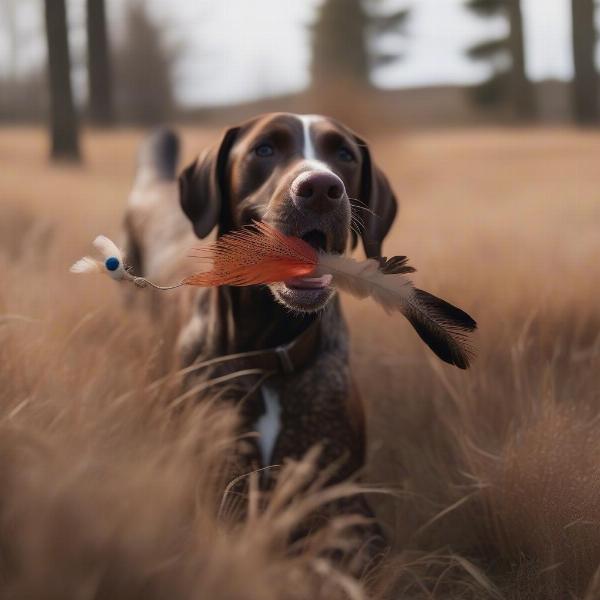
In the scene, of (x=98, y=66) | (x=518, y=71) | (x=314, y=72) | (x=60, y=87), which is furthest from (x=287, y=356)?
(x=314, y=72)

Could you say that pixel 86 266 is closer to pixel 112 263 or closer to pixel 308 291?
pixel 112 263

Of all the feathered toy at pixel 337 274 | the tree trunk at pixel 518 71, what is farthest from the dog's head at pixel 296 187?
the tree trunk at pixel 518 71

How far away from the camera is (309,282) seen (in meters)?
2.36

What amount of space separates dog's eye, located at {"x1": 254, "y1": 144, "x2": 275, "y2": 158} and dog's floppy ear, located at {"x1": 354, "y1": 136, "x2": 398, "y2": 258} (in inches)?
14.1

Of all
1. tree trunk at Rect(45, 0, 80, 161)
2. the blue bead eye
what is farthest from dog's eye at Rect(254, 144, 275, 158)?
tree trunk at Rect(45, 0, 80, 161)

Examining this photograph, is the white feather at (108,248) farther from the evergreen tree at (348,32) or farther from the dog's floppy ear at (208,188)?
the evergreen tree at (348,32)

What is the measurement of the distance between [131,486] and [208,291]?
160 cm

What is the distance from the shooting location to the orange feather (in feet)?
7.35

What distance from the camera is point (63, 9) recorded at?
11.1 m

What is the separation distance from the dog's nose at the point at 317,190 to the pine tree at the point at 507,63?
16.2 meters

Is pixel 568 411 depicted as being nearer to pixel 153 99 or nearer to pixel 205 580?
pixel 205 580

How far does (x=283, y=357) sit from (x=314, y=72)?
841 inches

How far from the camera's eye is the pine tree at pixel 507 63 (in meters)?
17.2

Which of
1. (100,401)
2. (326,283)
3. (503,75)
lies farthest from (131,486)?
(503,75)
